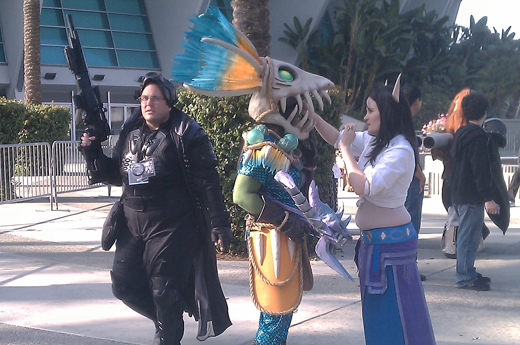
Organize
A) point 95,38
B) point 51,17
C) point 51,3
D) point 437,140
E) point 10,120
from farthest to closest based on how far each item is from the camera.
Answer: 1. point 95,38
2. point 51,3
3. point 51,17
4. point 10,120
5. point 437,140

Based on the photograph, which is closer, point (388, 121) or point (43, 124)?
point (388, 121)

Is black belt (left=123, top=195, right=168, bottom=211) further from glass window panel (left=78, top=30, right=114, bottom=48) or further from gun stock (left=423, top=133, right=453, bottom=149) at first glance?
glass window panel (left=78, top=30, right=114, bottom=48)

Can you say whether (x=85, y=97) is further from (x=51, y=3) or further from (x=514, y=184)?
(x=51, y=3)

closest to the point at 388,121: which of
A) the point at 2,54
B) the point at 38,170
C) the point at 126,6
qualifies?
the point at 38,170

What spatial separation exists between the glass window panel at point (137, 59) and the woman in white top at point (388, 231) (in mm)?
26811

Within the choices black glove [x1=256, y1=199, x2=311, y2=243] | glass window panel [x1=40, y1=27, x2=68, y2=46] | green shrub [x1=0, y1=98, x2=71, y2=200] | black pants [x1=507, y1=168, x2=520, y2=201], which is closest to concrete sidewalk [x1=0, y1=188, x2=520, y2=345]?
black glove [x1=256, y1=199, x2=311, y2=243]

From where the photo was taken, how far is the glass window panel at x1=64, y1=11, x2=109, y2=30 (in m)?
27.9

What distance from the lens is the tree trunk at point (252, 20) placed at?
777cm

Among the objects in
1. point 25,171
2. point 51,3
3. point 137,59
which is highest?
point 51,3

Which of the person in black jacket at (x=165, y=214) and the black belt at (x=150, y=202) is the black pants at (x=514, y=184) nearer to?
the person in black jacket at (x=165, y=214)

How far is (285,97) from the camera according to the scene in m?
3.77

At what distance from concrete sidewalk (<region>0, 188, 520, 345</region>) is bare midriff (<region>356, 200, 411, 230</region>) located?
1314mm

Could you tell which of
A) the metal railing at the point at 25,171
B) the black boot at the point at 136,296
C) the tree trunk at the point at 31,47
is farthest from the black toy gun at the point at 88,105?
the tree trunk at the point at 31,47

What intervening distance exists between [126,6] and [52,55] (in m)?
5.15
